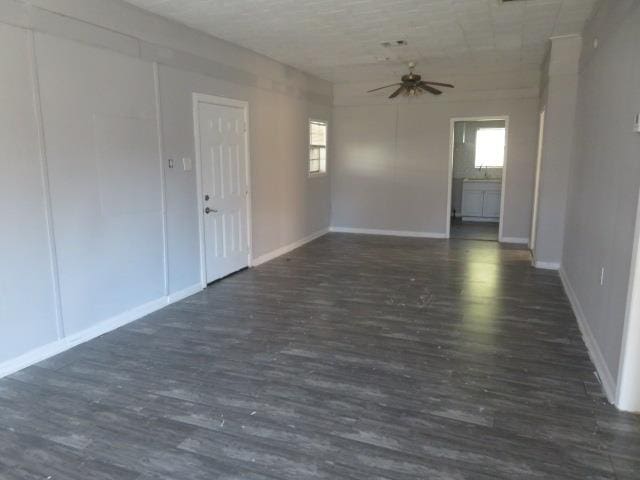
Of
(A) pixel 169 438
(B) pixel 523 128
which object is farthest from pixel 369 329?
(B) pixel 523 128

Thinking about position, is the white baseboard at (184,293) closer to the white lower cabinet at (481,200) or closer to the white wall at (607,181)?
the white wall at (607,181)

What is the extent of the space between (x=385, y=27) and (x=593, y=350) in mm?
3546

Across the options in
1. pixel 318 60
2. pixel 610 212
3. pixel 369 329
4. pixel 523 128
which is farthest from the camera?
pixel 523 128

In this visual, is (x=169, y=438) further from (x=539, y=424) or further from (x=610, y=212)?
(x=610, y=212)

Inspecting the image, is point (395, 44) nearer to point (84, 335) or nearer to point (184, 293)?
point (184, 293)

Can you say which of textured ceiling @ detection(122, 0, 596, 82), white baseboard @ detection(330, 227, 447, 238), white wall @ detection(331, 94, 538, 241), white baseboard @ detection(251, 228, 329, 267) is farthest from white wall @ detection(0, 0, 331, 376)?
white baseboard @ detection(330, 227, 447, 238)

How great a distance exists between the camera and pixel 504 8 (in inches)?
Result: 165

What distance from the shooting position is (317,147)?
27.1 feet

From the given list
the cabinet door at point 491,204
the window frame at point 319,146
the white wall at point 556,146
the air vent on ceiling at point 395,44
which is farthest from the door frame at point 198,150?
the cabinet door at point 491,204

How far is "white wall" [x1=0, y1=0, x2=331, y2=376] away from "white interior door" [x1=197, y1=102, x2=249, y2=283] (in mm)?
227

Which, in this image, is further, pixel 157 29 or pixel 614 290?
pixel 157 29

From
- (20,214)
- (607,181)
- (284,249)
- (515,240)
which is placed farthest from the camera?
(515,240)

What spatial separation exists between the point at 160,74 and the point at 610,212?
3.91m

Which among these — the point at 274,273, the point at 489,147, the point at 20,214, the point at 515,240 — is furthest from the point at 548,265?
the point at 20,214
